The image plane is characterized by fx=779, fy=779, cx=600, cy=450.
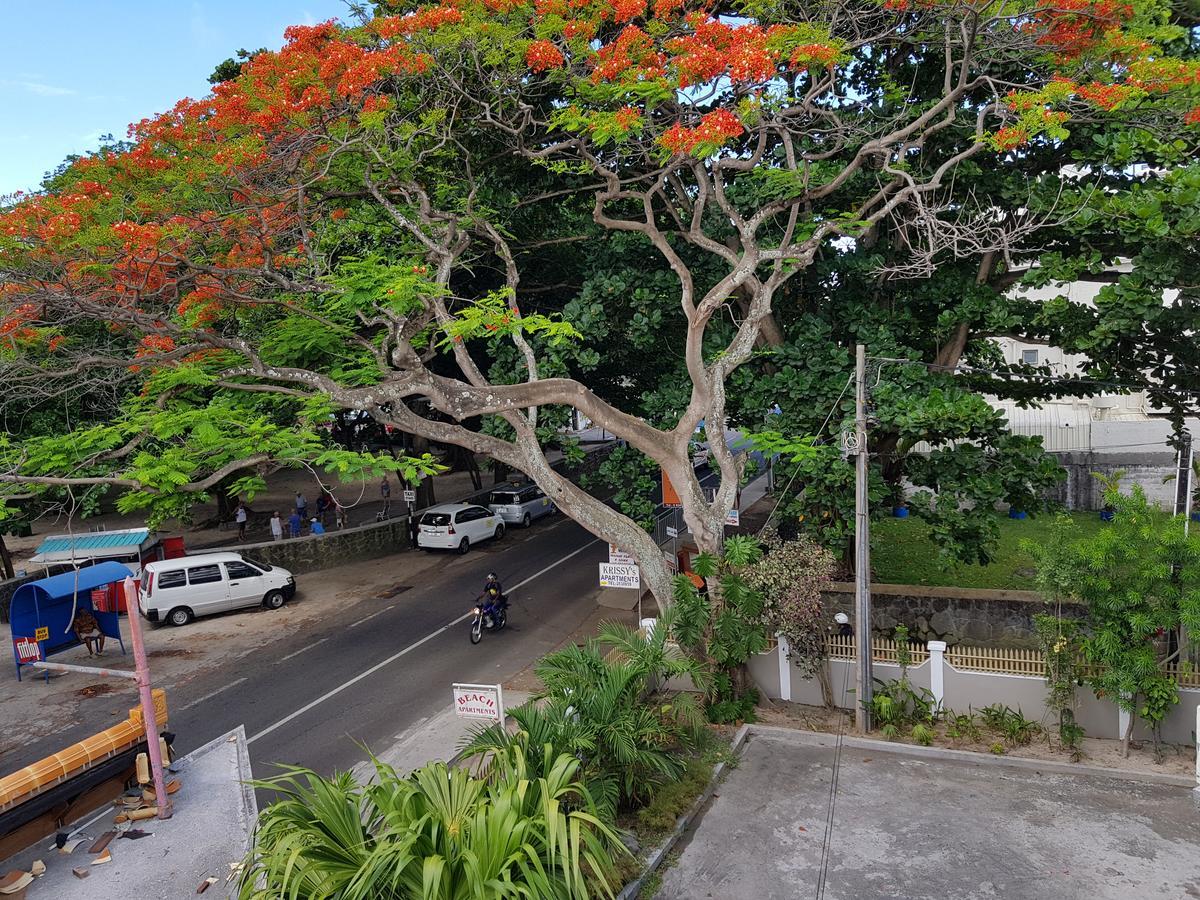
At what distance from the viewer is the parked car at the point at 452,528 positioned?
2319cm

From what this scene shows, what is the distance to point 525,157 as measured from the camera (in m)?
15.7

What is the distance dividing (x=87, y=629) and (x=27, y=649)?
3.74 feet

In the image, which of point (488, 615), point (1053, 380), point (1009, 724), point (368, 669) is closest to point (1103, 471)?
point (1053, 380)

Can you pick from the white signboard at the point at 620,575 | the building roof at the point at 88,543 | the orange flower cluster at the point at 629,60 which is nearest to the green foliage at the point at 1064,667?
the white signboard at the point at 620,575

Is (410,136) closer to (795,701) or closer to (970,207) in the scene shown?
(970,207)

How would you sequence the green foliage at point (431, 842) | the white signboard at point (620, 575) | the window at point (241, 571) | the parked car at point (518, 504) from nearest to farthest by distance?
the green foliage at point (431, 842)
the white signboard at point (620, 575)
the window at point (241, 571)
the parked car at point (518, 504)

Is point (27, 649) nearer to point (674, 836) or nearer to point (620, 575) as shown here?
point (620, 575)

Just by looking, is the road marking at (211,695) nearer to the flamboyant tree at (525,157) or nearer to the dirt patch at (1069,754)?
the flamboyant tree at (525,157)

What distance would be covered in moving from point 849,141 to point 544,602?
39.3 feet

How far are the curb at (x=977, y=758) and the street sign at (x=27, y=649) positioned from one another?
13.5 m

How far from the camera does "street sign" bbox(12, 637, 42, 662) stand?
14.7 meters

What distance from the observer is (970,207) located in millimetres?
13484

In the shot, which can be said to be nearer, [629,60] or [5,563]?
[629,60]

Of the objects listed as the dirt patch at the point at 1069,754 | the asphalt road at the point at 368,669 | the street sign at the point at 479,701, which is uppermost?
the street sign at the point at 479,701
